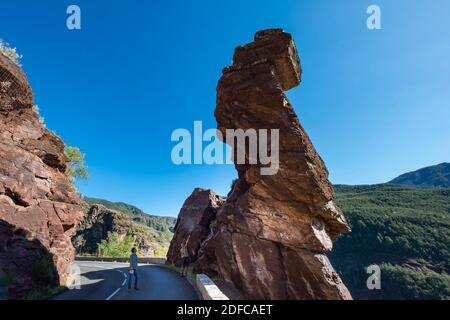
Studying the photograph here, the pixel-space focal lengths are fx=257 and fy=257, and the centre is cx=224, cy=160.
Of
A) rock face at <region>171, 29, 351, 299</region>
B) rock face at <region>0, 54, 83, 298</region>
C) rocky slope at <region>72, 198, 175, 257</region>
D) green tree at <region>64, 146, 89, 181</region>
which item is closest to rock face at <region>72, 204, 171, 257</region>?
rocky slope at <region>72, 198, 175, 257</region>

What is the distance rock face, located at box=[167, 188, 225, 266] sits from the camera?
28.4 m

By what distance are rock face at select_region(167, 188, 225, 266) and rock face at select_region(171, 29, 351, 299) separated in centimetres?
851

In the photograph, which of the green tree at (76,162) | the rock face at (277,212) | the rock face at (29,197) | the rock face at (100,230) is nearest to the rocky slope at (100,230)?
the rock face at (100,230)

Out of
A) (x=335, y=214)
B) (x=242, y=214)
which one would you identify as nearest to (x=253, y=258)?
(x=242, y=214)

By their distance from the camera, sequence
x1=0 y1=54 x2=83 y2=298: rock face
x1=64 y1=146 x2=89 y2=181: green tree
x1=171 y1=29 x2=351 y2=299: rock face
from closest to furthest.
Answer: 1. x1=0 y1=54 x2=83 y2=298: rock face
2. x1=171 y1=29 x2=351 y2=299: rock face
3. x1=64 y1=146 x2=89 y2=181: green tree

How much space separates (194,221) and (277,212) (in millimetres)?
16779

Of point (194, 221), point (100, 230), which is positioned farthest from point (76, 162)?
point (100, 230)

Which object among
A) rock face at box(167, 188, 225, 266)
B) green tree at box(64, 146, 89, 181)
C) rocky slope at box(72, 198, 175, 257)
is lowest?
rocky slope at box(72, 198, 175, 257)

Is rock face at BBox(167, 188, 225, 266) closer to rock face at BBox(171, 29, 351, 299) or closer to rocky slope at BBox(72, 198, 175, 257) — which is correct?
rock face at BBox(171, 29, 351, 299)

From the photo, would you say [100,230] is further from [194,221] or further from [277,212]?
[277,212]

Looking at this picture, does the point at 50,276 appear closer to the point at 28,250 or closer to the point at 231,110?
the point at 28,250

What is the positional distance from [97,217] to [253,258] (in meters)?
97.2

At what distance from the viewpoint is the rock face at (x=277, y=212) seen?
15.5 metres

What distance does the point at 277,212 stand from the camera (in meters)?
16.7
